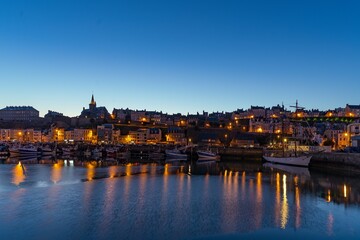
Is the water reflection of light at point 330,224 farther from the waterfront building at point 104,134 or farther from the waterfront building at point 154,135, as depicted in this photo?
the waterfront building at point 104,134

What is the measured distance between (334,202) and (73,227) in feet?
48.4

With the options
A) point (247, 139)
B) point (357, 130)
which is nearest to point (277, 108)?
point (247, 139)

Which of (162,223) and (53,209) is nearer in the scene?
(162,223)

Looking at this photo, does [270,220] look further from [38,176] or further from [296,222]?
[38,176]

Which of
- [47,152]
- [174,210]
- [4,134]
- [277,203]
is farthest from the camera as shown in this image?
[4,134]

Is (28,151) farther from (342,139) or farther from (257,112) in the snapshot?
(257,112)

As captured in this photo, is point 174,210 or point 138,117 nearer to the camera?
point 174,210

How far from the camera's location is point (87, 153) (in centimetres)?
7488

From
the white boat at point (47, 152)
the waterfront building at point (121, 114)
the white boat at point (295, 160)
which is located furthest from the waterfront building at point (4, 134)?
the white boat at point (295, 160)

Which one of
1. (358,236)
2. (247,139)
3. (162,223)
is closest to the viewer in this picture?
(358,236)

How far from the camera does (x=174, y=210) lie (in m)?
19.9

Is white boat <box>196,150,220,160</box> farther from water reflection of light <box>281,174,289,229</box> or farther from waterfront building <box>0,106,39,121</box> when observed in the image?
waterfront building <box>0,106,39,121</box>

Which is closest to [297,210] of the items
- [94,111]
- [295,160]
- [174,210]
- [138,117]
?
[174,210]

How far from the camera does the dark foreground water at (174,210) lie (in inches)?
625
